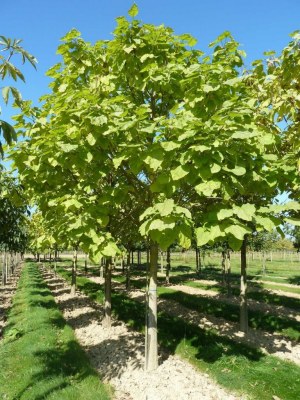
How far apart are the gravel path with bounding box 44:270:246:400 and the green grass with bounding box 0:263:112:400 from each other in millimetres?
492

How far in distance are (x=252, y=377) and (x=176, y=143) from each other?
5.80m

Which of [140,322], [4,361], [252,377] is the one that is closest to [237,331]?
[140,322]

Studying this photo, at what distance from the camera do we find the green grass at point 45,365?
700 cm

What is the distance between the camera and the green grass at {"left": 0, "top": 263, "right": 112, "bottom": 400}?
7000 mm

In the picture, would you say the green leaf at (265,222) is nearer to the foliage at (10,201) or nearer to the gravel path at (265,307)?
the foliage at (10,201)

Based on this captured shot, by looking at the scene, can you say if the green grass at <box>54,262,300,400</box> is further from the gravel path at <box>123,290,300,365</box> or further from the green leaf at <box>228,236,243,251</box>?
the green leaf at <box>228,236,243,251</box>

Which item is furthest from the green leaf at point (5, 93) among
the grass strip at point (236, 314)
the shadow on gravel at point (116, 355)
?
the grass strip at point (236, 314)

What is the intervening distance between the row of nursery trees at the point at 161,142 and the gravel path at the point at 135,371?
0.58m

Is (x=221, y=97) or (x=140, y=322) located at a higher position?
(x=221, y=97)

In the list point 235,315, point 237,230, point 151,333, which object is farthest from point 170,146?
point 235,315

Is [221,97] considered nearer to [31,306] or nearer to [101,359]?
[101,359]

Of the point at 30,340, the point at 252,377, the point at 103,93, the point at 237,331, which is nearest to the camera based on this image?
the point at 103,93

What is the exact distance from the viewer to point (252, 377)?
7.84 meters

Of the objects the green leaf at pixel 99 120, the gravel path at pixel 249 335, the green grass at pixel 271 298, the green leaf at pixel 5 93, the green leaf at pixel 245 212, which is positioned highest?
the green leaf at pixel 99 120
